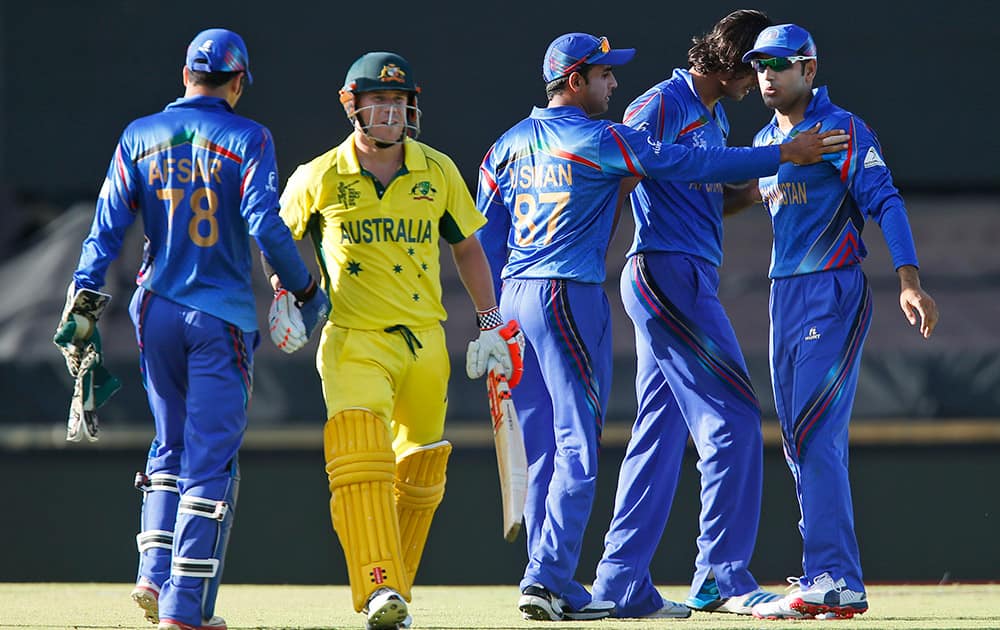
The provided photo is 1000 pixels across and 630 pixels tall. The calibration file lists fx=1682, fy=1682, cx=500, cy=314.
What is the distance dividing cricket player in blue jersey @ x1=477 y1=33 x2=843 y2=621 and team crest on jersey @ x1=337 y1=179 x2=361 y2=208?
790 mm

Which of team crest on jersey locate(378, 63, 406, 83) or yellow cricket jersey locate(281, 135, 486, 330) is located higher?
team crest on jersey locate(378, 63, 406, 83)

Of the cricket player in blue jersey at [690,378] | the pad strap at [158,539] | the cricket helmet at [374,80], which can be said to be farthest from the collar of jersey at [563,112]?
the pad strap at [158,539]

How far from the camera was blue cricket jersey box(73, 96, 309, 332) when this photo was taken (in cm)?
526

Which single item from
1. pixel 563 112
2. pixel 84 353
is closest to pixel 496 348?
pixel 563 112

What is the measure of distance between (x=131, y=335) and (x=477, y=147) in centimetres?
242

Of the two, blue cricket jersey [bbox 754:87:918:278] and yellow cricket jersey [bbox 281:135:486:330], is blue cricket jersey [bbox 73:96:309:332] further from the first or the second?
Result: blue cricket jersey [bbox 754:87:918:278]

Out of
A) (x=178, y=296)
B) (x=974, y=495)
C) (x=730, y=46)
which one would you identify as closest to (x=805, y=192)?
(x=730, y=46)

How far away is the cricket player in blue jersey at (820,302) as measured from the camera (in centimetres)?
574

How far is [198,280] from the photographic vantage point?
5.28 m

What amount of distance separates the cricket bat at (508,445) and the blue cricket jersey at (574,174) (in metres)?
0.48

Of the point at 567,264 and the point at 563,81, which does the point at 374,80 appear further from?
the point at 567,264

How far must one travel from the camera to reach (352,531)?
205 inches

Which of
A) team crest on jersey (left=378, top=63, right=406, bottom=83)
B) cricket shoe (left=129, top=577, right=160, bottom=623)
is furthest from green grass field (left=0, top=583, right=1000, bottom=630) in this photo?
team crest on jersey (left=378, top=63, right=406, bottom=83)

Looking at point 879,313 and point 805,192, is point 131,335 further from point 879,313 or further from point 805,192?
point 805,192
